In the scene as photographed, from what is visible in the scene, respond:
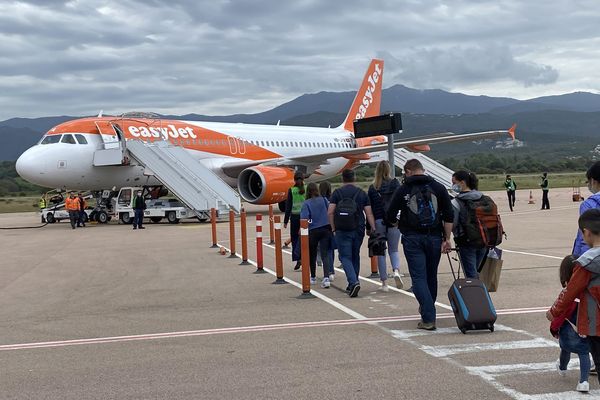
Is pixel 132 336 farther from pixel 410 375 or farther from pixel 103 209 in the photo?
pixel 103 209

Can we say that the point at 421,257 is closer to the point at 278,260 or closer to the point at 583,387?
the point at 583,387

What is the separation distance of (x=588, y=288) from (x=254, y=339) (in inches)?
133

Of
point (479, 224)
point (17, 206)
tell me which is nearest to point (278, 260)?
point (479, 224)

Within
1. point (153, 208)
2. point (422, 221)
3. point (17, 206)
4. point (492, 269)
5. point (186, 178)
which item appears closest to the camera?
point (422, 221)

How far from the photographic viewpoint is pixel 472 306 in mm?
6777

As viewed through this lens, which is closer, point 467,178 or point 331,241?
point 467,178

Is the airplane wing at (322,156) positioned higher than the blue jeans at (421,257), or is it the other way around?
the airplane wing at (322,156)

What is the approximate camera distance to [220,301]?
9.24 meters

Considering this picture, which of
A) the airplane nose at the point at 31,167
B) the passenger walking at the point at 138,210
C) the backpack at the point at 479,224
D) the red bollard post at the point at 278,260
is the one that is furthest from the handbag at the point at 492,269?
the airplane nose at the point at 31,167

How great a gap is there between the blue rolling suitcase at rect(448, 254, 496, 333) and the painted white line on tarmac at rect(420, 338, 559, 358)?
39cm

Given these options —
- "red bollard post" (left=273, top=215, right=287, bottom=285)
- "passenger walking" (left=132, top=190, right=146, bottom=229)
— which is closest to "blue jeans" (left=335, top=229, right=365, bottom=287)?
"red bollard post" (left=273, top=215, right=287, bottom=285)

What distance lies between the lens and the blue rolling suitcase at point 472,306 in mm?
6711

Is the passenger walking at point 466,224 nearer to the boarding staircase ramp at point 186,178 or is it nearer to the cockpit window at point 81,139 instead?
the boarding staircase ramp at point 186,178

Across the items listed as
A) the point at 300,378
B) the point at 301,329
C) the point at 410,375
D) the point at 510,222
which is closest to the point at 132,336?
the point at 301,329
